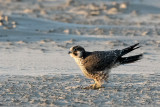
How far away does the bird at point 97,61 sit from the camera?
23.9ft

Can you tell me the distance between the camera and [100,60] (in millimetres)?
7324

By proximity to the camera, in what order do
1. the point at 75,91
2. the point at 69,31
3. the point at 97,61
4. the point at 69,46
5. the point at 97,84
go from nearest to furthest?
the point at 75,91 → the point at 97,61 → the point at 97,84 → the point at 69,46 → the point at 69,31

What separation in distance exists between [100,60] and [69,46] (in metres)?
4.27

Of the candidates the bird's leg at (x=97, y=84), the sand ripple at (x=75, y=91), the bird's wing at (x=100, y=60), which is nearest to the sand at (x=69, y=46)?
the sand ripple at (x=75, y=91)

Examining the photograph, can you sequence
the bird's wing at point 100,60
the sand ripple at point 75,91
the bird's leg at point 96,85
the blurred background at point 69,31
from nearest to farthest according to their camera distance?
the sand ripple at point 75,91
the bird's wing at point 100,60
the bird's leg at point 96,85
the blurred background at point 69,31

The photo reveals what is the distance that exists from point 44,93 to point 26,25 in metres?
7.40

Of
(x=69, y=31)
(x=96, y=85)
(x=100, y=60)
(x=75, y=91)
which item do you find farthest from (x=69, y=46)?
(x=75, y=91)

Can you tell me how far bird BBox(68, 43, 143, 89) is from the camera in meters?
7.29

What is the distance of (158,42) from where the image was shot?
40.3ft

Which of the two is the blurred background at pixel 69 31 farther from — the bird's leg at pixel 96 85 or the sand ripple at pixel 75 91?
the bird's leg at pixel 96 85

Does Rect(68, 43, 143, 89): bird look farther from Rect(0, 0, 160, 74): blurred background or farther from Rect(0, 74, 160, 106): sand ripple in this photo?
Rect(0, 0, 160, 74): blurred background

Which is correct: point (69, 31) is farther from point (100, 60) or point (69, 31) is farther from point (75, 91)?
point (75, 91)

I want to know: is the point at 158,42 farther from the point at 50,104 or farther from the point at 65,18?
the point at 50,104

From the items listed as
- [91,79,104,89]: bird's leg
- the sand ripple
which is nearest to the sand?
the sand ripple
